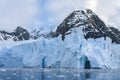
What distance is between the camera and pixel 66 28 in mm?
140375

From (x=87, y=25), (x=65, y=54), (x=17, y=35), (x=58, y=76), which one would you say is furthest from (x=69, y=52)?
(x=17, y=35)

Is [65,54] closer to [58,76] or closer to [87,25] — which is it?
[87,25]

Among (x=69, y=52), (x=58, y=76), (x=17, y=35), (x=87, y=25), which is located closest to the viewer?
(x=58, y=76)

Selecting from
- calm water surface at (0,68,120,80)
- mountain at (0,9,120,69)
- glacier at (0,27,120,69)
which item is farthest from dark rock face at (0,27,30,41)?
calm water surface at (0,68,120,80)

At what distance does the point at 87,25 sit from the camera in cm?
13688

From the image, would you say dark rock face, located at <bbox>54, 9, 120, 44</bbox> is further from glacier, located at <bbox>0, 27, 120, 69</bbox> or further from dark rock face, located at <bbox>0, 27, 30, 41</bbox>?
dark rock face, located at <bbox>0, 27, 30, 41</bbox>

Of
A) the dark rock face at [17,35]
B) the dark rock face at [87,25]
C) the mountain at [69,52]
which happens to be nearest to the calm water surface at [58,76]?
the mountain at [69,52]

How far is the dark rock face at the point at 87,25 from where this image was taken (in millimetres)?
134000

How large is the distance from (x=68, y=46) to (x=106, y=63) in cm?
1188

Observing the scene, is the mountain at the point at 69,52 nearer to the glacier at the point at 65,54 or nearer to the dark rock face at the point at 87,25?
the glacier at the point at 65,54

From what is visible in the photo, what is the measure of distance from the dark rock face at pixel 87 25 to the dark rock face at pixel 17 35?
161 feet

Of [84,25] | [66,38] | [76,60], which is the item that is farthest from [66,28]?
[76,60]

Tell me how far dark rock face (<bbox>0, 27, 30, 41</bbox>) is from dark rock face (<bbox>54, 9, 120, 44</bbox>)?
49181mm

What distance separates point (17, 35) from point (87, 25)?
213 ft
